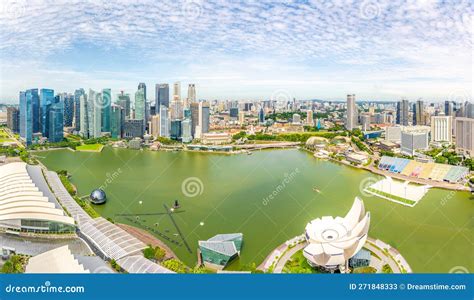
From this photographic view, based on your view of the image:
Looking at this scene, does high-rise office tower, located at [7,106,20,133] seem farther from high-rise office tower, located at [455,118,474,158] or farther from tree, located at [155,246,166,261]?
high-rise office tower, located at [455,118,474,158]

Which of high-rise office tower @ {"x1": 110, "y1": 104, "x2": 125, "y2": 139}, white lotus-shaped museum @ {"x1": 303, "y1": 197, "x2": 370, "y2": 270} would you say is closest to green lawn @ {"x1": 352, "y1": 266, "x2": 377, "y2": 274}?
white lotus-shaped museum @ {"x1": 303, "y1": 197, "x2": 370, "y2": 270}

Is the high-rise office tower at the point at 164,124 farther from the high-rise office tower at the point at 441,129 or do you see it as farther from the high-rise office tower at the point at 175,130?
the high-rise office tower at the point at 441,129

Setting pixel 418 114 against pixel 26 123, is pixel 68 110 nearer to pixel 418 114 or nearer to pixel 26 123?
pixel 26 123

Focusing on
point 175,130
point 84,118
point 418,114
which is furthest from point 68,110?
point 418,114

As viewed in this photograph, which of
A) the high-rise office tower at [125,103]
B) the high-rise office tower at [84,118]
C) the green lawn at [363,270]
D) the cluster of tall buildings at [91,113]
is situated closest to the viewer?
the green lawn at [363,270]

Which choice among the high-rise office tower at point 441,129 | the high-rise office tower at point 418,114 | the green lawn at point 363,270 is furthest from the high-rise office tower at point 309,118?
the green lawn at point 363,270
